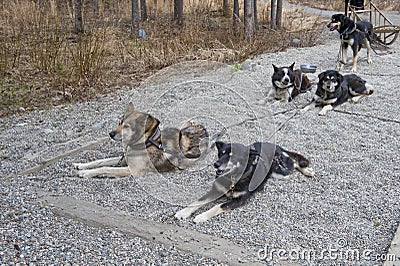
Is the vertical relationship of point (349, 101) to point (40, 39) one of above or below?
below

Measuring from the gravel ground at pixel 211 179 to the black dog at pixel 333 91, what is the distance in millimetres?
163

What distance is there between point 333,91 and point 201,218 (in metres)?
3.72

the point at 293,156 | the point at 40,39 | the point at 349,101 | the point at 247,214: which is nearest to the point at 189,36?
the point at 40,39

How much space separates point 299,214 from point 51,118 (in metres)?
3.94

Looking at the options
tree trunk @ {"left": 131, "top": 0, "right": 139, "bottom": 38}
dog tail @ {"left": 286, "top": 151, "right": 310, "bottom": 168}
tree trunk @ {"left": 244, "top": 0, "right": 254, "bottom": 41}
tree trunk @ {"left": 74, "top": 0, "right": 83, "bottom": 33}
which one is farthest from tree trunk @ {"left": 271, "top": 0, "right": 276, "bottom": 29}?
dog tail @ {"left": 286, "top": 151, "right": 310, "bottom": 168}

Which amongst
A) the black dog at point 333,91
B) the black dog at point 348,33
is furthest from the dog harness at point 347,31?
the black dog at point 333,91

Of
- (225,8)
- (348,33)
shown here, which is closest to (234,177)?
(348,33)

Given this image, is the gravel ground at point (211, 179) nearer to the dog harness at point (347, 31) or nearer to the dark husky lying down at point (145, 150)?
the dark husky lying down at point (145, 150)

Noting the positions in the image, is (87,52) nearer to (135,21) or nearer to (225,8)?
(135,21)

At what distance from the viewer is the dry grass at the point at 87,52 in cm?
736

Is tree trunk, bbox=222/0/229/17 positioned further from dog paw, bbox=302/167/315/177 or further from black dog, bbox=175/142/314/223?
black dog, bbox=175/142/314/223

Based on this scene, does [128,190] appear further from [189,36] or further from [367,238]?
[189,36]

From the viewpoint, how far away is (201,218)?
3469 mm

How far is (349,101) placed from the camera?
667 cm
